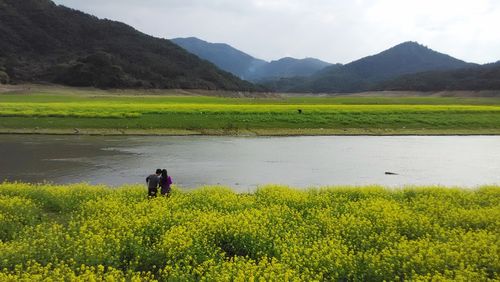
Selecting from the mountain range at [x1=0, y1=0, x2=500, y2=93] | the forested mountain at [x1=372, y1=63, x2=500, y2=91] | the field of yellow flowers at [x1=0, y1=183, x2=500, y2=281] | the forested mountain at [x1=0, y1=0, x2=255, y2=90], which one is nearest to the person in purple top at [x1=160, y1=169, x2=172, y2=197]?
the field of yellow flowers at [x1=0, y1=183, x2=500, y2=281]

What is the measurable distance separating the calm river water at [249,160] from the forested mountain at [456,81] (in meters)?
109

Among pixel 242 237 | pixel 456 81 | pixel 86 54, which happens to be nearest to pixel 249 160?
pixel 242 237

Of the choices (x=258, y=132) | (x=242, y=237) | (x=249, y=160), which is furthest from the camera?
(x=258, y=132)

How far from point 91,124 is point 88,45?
115378 millimetres

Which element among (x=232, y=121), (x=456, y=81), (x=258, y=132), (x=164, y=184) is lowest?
(x=258, y=132)

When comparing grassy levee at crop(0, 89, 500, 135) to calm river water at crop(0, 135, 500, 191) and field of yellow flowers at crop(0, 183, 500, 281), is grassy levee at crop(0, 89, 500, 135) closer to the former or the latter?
calm river water at crop(0, 135, 500, 191)

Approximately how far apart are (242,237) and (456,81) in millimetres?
160269

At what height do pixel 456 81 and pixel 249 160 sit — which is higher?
pixel 456 81

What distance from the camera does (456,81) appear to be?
154m

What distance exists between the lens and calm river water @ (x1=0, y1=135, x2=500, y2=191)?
76.3 feet

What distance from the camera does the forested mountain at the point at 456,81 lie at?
456 ft

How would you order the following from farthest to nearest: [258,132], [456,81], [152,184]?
[456,81], [258,132], [152,184]

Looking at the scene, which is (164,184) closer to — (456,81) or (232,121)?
(232,121)

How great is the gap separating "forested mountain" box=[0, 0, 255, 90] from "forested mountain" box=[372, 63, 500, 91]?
64.1 metres
